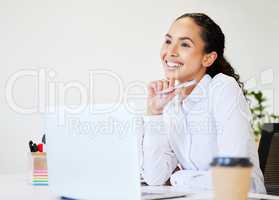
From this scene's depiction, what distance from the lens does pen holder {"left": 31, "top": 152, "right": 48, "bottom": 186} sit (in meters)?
1.96

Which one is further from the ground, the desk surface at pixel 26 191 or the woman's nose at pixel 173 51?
the woman's nose at pixel 173 51

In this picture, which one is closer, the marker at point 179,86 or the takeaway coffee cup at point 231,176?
the takeaway coffee cup at point 231,176

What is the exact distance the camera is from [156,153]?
2170mm

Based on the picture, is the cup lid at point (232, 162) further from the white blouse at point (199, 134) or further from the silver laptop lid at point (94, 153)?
the white blouse at point (199, 134)

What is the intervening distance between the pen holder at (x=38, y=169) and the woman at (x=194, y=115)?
0.42m

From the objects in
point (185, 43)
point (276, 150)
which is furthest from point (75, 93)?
point (276, 150)

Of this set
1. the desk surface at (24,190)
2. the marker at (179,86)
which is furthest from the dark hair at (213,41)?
the desk surface at (24,190)

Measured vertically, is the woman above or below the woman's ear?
below

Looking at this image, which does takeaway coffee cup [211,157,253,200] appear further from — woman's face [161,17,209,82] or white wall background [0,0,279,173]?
white wall background [0,0,279,173]

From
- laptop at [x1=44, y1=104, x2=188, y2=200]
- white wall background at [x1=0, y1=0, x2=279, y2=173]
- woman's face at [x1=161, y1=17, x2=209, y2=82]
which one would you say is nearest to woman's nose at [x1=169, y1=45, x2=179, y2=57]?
woman's face at [x1=161, y1=17, x2=209, y2=82]

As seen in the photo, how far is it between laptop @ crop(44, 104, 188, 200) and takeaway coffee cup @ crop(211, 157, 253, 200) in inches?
13.8

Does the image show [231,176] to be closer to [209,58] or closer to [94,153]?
[94,153]

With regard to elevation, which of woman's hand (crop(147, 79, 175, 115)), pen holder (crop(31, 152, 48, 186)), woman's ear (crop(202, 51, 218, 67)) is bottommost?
pen holder (crop(31, 152, 48, 186))

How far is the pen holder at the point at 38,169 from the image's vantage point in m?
1.96
